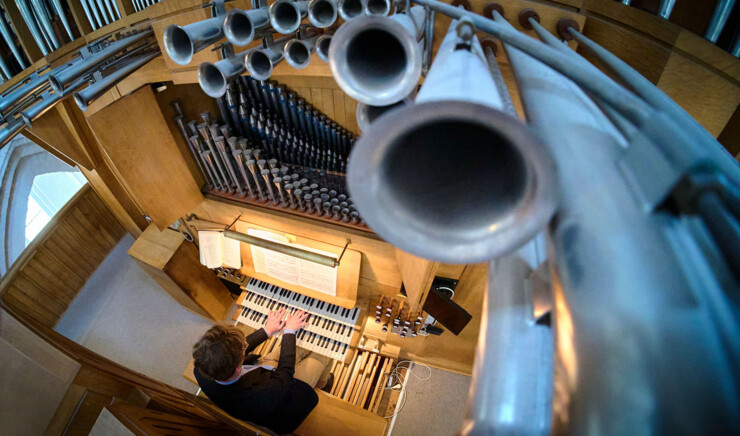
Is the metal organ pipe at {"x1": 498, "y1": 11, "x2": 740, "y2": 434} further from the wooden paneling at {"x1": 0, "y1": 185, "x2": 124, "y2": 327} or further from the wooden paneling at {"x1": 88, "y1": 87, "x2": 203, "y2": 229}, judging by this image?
the wooden paneling at {"x1": 0, "y1": 185, "x2": 124, "y2": 327}

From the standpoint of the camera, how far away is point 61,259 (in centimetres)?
418

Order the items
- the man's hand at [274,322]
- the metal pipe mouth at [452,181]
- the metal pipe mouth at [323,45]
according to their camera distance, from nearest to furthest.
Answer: the metal pipe mouth at [452,181], the metal pipe mouth at [323,45], the man's hand at [274,322]

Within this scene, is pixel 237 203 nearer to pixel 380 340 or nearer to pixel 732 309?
pixel 380 340

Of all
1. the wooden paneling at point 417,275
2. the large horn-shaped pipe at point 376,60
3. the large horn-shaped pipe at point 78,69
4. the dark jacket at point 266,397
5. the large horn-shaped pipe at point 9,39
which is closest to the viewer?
the large horn-shaped pipe at point 376,60

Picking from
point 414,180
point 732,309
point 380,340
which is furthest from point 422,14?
point 380,340

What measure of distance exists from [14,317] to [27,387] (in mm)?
672

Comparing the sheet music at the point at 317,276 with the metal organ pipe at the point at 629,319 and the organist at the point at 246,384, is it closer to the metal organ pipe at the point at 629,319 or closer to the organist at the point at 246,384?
the organist at the point at 246,384

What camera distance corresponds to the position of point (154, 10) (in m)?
2.28

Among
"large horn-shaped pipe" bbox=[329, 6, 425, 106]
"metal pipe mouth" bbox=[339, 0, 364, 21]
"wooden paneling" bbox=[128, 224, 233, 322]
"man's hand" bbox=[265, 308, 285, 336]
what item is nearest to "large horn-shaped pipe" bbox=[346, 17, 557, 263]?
"large horn-shaped pipe" bbox=[329, 6, 425, 106]

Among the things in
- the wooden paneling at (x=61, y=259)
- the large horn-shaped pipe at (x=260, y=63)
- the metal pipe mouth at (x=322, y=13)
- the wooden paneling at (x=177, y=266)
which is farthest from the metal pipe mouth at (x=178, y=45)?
the wooden paneling at (x=61, y=259)

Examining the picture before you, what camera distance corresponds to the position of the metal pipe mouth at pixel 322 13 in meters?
1.30

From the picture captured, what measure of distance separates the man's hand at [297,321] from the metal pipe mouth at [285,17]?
2.50 metres

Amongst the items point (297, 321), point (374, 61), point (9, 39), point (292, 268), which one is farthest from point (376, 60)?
point (9, 39)

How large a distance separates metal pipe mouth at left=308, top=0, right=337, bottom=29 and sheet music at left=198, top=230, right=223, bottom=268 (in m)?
2.39
